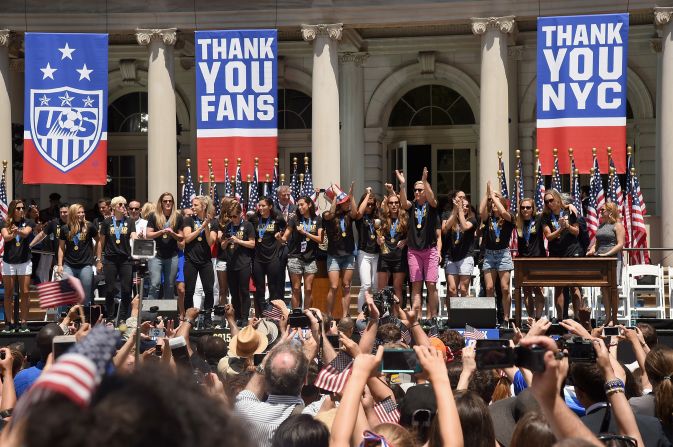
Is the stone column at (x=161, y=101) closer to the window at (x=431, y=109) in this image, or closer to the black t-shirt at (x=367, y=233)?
the window at (x=431, y=109)

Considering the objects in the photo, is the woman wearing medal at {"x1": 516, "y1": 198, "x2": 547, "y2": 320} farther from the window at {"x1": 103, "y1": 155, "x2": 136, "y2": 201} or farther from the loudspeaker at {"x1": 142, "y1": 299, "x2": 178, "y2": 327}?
the window at {"x1": 103, "y1": 155, "x2": 136, "y2": 201}

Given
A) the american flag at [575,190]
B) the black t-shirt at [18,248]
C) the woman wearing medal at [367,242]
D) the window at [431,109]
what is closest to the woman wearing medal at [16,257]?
the black t-shirt at [18,248]

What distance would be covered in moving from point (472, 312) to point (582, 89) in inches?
341

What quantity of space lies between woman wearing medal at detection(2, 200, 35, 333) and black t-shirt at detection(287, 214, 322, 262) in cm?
398

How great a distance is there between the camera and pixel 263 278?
15.7 m

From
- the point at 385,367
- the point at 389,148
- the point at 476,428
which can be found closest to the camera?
the point at 476,428

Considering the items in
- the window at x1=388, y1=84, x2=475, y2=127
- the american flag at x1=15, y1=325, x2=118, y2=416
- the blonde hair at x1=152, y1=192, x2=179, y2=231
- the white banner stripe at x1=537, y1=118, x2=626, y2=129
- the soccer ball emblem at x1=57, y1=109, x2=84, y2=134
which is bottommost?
the american flag at x1=15, y1=325, x2=118, y2=416

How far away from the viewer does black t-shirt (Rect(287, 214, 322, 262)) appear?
15656 mm

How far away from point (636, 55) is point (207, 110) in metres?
10.4

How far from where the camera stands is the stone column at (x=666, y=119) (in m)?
20.7

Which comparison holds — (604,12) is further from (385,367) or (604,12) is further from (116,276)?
(385,367)

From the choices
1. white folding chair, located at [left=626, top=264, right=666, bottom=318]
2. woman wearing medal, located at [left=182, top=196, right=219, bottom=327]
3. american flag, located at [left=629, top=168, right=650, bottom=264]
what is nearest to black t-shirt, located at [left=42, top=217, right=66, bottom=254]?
woman wearing medal, located at [left=182, top=196, right=219, bottom=327]

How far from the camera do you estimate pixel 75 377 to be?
1.58 m

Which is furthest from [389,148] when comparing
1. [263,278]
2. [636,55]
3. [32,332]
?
[32,332]
